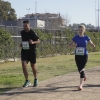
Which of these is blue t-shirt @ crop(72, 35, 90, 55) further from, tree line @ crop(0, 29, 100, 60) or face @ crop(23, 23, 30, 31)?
tree line @ crop(0, 29, 100, 60)

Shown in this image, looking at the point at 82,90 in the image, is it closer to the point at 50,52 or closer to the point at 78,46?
the point at 78,46

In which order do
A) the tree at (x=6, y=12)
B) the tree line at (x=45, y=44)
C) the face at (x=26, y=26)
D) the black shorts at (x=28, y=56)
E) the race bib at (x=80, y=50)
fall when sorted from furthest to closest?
the tree at (x=6, y=12) → the tree line at (x=45, y=44) → the black shorts at (x=28, y=56) → the face at (x=26, y=26) → the race bib at (x=80, y=50)

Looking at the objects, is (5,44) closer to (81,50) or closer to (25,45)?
(25,45)

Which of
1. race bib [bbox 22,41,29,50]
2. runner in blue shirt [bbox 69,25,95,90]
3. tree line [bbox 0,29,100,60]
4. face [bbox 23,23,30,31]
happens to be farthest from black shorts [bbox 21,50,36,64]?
tree line [bbox 0,29,100,60]

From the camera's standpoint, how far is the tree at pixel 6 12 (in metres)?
66.7

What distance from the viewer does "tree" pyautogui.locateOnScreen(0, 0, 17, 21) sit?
66.7 metres

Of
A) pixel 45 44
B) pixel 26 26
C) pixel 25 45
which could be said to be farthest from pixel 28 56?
pixel 45 44

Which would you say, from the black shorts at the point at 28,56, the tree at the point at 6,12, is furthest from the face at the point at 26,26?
the tree at the point at 6,12

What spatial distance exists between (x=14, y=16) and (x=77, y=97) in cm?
6609

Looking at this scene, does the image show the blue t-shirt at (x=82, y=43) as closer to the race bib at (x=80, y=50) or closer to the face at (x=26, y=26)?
the race bib at (x=80, y=50)

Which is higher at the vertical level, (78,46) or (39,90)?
(78,46)

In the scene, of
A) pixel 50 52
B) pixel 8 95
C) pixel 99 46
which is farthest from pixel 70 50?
pixel 8 95

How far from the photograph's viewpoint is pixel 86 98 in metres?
8.25

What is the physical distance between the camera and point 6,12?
68.7 metres
